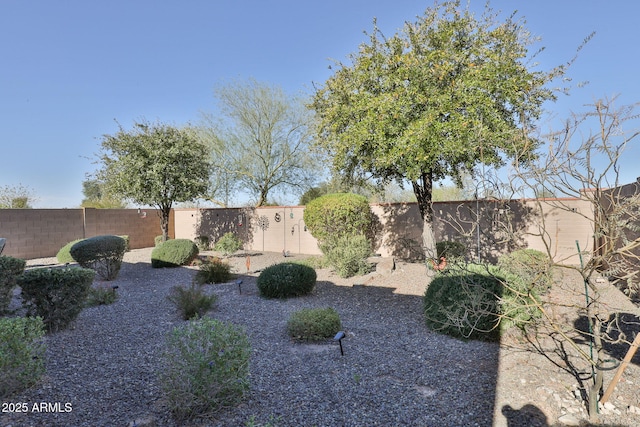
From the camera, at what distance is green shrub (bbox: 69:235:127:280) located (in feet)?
25.8

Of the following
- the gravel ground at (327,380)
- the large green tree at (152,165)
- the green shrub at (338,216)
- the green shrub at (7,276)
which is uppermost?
the large green tree at (152,165)

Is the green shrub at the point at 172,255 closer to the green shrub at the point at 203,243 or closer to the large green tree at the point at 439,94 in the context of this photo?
the green shrub at the point at 203,243

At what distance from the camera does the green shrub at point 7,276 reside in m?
3.96

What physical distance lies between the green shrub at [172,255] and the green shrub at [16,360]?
6967mm

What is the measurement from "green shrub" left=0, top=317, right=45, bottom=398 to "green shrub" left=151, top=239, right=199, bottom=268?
6.97m

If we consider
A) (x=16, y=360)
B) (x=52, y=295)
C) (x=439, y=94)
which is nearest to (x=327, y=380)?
(x=16, y=360)

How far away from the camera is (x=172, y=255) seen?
377 inches

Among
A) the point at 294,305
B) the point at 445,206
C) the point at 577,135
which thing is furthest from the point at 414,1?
the point at 294,305

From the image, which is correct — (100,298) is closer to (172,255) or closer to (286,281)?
(286,281)

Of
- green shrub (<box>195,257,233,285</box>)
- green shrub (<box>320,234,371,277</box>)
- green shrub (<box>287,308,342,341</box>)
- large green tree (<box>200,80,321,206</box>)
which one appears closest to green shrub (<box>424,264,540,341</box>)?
green shrub (<box>287,308,342,341</box>)

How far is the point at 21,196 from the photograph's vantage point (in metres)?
17.4

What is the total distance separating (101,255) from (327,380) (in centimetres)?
726

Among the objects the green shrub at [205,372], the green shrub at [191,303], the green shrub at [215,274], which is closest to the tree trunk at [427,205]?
the green shrub at [215,274]

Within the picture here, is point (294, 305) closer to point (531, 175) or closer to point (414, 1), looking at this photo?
point (531, 175)
